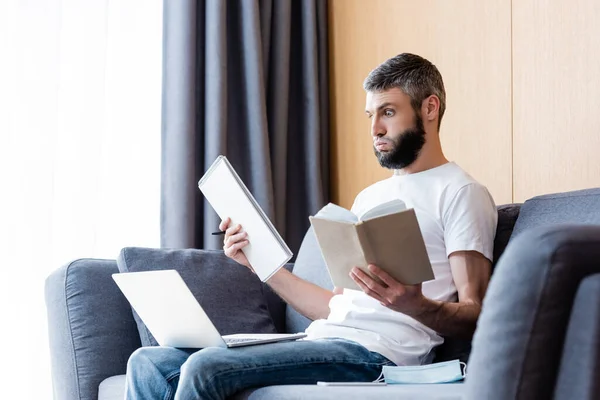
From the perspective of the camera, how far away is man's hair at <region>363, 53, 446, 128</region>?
2.13 metres

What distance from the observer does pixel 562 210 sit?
184 centimetres

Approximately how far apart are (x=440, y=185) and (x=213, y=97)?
126cm

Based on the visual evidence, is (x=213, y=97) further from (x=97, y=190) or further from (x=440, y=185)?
(x=440, y=185)

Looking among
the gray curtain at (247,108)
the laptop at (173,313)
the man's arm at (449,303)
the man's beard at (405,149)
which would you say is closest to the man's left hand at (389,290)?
the man's arm at (449,303)

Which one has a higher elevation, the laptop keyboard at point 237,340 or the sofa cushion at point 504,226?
the sofa cushion at point 504,226

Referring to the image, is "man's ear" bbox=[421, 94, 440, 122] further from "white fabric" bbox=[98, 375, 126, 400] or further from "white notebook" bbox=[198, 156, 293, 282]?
"white fabric" bbox=[98, 375, 126, 400]

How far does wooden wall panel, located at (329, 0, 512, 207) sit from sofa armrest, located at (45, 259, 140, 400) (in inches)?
44.2

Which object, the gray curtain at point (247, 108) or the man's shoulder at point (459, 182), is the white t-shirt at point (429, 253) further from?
the gray curtain at point (247, 108)

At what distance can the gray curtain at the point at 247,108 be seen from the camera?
117 inches

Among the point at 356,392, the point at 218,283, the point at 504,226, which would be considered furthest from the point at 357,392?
the point at 218,283

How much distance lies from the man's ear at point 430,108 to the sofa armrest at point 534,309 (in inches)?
46.2

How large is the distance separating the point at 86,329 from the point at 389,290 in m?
0.95

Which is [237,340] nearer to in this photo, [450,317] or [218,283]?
[450,317]

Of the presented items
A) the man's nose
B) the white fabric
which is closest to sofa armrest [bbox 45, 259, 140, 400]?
the white fabric
